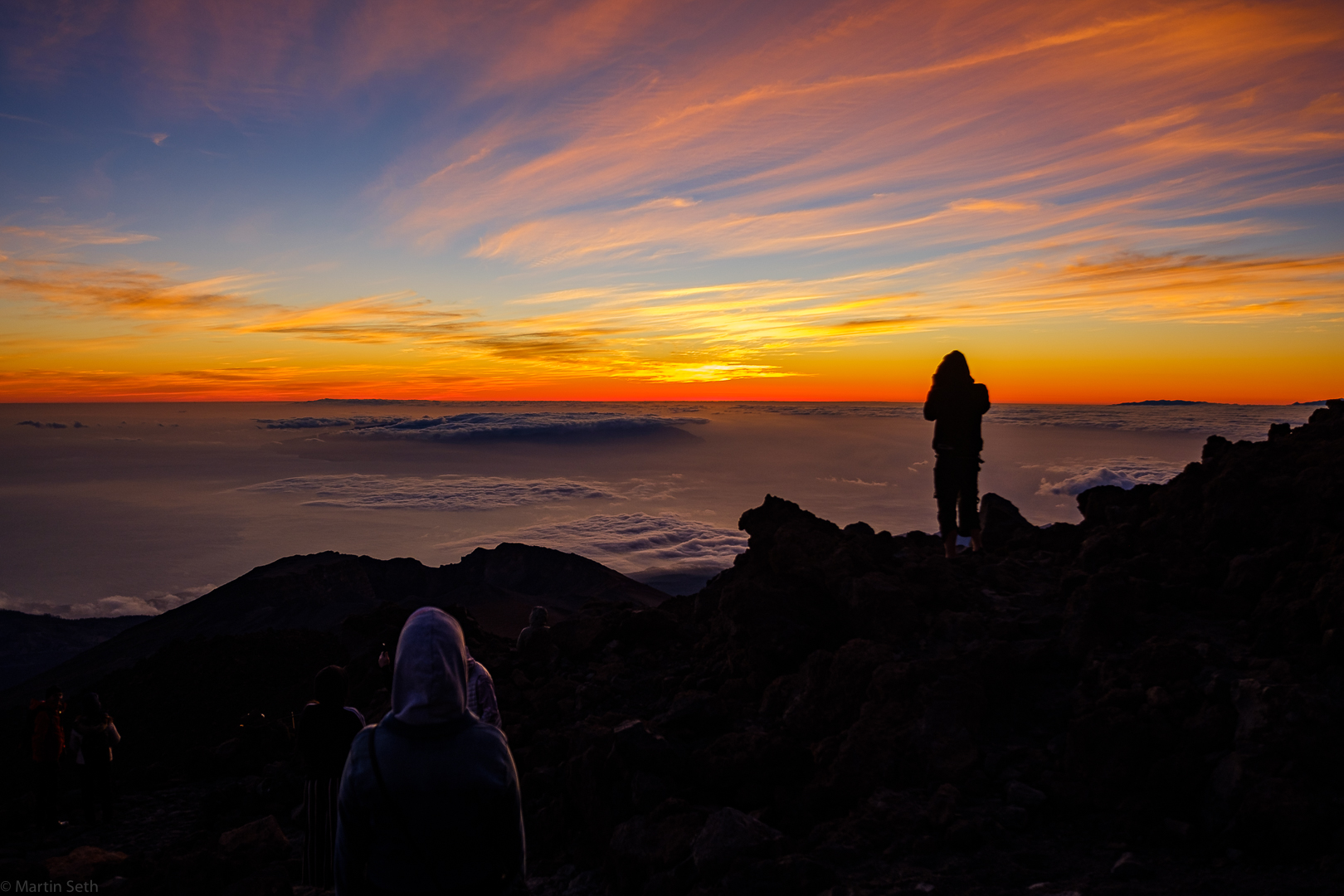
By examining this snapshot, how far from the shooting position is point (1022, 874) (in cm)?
380

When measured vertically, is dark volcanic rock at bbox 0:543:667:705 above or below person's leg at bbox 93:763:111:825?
below

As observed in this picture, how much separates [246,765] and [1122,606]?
10611mm

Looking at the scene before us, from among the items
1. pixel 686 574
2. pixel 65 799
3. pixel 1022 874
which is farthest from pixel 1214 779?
pixel 686 574

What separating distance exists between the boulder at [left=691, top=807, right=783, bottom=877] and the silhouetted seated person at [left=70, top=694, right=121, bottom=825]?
25.8ft

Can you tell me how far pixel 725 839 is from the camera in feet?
13.9

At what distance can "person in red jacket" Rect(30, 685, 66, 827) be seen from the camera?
807cm

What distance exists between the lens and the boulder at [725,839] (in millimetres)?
4172

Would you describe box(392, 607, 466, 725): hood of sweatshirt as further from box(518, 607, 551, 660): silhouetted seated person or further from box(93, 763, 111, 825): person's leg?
box(93, 763, 111, 825): person's leg

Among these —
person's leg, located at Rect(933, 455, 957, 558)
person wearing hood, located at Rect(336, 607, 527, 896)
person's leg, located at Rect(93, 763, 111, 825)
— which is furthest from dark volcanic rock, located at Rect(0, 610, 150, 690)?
person wearing hood, located at Rect(336, 607, 527, 896)

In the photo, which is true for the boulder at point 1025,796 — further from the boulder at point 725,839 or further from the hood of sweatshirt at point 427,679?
the hood of sweatshirt at point 427,679

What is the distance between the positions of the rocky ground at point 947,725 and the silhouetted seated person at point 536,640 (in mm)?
153

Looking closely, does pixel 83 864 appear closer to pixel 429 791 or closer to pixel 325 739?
pixel 325 739

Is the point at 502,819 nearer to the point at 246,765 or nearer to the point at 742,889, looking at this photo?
the point at 742,889

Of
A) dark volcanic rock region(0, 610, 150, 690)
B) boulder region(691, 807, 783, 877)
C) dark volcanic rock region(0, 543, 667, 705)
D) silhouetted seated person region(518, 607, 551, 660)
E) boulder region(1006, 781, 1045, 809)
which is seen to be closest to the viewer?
boulder region(691, 807, 783, 877)
